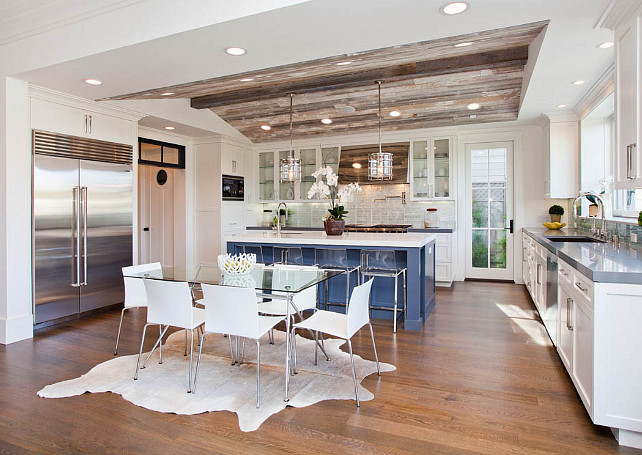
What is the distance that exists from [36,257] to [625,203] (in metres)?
6.10

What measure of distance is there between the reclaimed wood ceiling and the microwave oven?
0.88 meters

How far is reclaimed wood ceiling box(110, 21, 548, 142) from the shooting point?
12.3ft

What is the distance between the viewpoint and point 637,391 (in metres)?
2.06

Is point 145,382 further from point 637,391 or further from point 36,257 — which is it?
point 637,391

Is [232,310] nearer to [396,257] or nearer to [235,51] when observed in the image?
[235,51]

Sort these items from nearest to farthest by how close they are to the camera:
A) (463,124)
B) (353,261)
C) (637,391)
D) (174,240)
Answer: (637,391) → (353,261) → (463,124) → (174,240)

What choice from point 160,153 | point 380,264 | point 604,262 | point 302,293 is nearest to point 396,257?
point 380,264

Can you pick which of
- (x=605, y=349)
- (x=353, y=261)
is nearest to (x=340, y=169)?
(x=353, y=261)

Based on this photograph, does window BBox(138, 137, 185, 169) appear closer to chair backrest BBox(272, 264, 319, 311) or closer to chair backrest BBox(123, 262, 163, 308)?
chair backrest BBox(123, 262, 163, 308)

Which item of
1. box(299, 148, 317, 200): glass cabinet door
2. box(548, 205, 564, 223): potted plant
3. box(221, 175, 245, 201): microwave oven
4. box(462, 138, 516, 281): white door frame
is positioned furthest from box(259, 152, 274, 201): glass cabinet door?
box(548, 205, 564, 223): potted plant

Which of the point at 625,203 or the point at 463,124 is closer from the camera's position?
the point at 625,203

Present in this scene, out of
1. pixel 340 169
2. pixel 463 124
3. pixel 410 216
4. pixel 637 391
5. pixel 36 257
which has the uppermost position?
pixel 463 124

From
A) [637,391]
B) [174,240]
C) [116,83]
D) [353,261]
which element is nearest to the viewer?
[637,391]

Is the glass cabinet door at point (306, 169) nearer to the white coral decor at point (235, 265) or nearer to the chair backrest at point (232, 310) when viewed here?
the white coral decor at point (235, 265)
